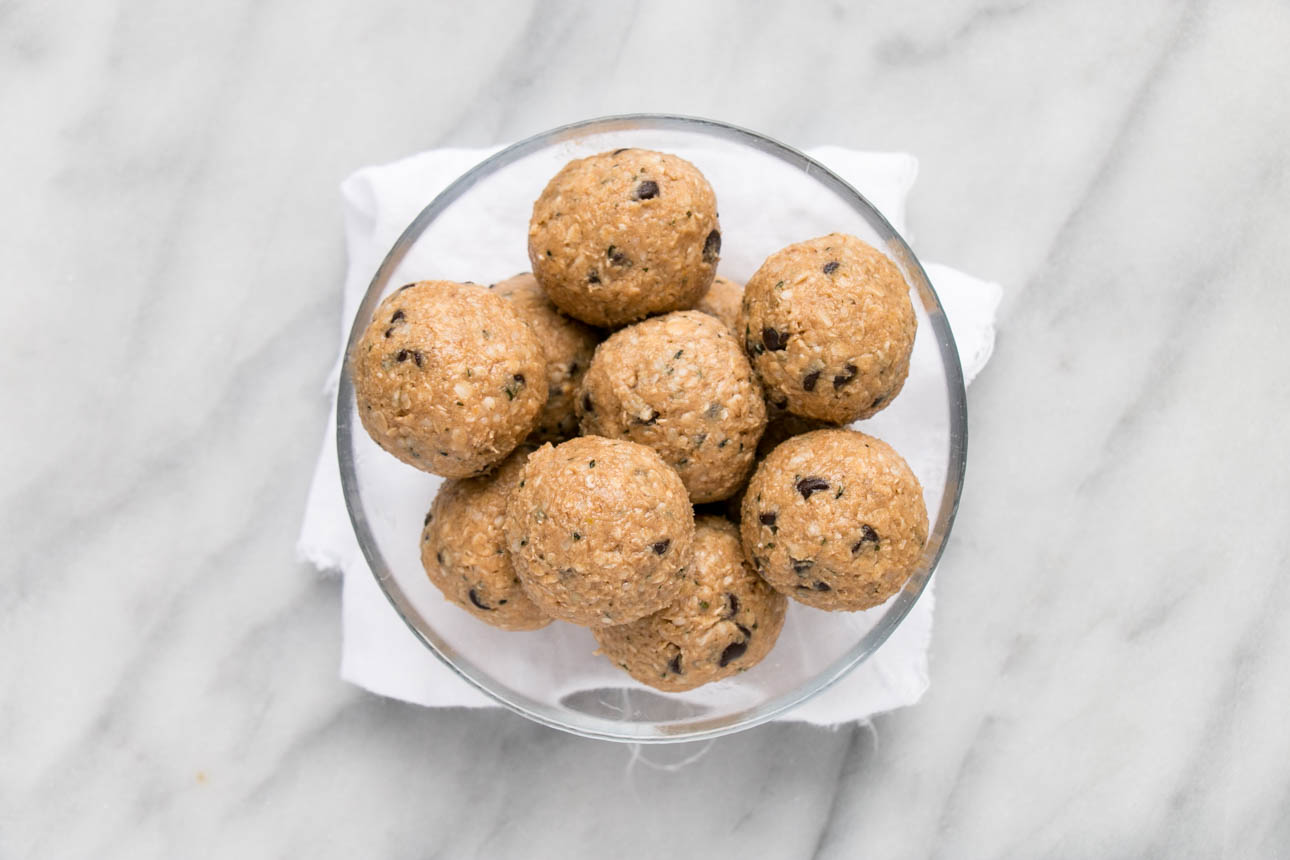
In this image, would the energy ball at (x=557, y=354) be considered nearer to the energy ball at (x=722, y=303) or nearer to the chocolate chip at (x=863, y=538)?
the energy ball at (x=722, y=303)

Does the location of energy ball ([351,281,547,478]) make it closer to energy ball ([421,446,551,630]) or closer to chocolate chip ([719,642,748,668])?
energy ball ([421,446,551,630])

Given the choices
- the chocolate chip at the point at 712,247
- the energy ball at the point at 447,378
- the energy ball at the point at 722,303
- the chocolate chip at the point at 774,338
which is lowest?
the energy ball at the point at 447,378

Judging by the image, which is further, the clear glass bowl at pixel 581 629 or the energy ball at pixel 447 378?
the clear glass bowl at pixel 581 629

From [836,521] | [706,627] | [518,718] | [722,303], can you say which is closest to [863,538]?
[836,521]

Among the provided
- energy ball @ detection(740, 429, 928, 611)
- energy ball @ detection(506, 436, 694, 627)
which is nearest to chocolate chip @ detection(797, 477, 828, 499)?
energy ball @ detection(740, 429, 928, 611)

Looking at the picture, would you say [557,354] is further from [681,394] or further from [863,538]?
[863,538]

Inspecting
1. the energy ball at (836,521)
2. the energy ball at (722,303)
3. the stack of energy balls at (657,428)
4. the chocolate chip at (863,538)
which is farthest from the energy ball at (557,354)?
the chocolate chip at (863,538)

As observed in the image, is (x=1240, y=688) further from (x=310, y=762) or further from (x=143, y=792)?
(x=143, y=792)
